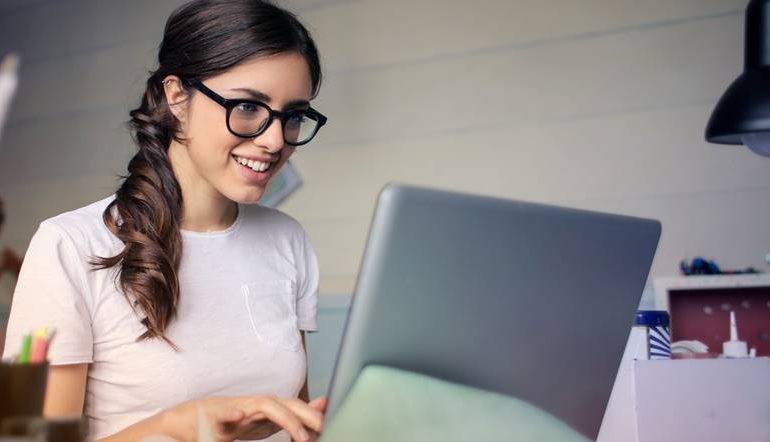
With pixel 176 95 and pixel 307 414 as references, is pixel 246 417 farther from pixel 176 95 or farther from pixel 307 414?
pixel 176 95

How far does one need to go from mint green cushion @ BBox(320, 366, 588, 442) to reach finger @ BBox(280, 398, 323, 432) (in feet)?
0.21

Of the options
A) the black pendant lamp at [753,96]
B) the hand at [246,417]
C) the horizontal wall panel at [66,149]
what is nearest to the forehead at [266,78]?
the hand at [246,417]

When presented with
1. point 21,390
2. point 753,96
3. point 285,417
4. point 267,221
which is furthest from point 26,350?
point 753,96

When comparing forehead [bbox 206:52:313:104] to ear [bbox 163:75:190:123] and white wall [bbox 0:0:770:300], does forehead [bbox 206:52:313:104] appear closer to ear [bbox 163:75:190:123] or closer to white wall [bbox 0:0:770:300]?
ear [bbox 163:75:190:123]

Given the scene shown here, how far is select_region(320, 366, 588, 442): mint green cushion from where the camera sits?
2.34 feet

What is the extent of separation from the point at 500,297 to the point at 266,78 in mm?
650

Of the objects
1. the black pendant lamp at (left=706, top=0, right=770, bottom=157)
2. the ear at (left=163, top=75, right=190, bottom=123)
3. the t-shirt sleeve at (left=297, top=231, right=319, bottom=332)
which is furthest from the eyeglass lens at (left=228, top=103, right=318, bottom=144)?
the black pendant lamp at (left=706, top=0, right=770, bottom=157)

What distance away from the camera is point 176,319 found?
4.38 feet

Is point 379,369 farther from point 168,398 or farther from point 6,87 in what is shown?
point 168,398

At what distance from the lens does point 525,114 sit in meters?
2.58

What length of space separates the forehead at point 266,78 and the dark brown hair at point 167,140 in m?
0.01

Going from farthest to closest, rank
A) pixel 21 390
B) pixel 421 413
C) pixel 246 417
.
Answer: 1. pixel 246 417
2. pixel 421 413
3. pixel 21 390

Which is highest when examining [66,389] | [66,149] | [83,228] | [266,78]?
[266,78]

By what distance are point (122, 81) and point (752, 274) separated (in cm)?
246
